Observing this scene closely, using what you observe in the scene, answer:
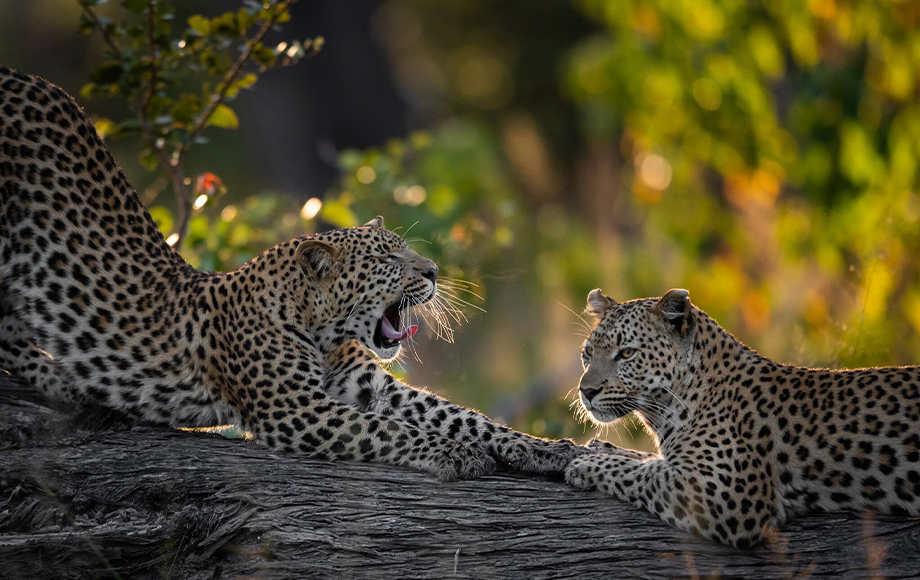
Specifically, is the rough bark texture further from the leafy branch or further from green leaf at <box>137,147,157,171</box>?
green leaf at <box>137,147,157,171</box>

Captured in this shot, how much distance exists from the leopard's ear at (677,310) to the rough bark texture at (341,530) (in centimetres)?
127

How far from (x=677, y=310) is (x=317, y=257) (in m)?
2.35

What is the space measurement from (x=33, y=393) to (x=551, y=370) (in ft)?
29.7

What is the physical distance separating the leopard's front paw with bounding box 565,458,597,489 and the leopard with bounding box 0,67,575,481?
0.64ft

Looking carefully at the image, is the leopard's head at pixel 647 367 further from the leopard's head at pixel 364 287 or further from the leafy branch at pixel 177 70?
the leafy branch at pixel 177 70

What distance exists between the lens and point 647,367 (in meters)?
6.72

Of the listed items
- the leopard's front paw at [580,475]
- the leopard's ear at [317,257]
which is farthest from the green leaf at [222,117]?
the leopard's front paw at [580,475]

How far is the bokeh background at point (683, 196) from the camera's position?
33.3ft

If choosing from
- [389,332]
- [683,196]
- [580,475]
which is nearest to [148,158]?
[389,332]

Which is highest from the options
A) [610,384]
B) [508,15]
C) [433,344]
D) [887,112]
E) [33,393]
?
[508,15]

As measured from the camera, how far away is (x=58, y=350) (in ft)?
22.5

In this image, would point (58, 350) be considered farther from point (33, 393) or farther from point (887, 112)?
point (887, 112)

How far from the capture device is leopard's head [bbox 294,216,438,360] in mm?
7156

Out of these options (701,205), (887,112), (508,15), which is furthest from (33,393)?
(508,15)
